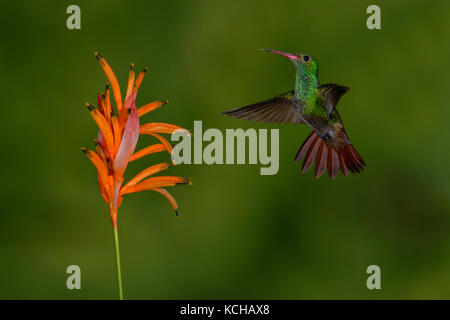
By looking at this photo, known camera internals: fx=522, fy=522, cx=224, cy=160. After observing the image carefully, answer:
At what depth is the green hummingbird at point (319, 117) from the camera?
3.08ft

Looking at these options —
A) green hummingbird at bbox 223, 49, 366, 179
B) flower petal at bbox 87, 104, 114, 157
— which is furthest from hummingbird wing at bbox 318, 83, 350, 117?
flower petal at bbox 87, 104, 114, 157

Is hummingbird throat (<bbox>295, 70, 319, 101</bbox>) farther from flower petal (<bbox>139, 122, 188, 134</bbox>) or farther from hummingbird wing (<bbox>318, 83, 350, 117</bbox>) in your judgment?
flower petal (<bbox>139, 122, 188, 134</bbox>)

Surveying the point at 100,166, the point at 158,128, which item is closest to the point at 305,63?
the point at 158,128

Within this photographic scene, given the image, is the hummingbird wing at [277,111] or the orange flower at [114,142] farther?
the hummingbird wing at [277,111]

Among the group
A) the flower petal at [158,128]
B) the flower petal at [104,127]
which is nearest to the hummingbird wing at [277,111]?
the flower petal at [158,128]

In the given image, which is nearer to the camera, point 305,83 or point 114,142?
point 114,142

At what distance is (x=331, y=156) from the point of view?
0.97 metres

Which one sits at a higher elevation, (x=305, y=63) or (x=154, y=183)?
(x=305, y=63)

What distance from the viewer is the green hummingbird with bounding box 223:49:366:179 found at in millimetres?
940

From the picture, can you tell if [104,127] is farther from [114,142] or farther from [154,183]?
[154,183]

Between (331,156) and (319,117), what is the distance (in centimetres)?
8

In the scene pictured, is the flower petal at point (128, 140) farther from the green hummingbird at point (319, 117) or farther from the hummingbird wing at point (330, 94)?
the hummingbird wing at point (330, 94)

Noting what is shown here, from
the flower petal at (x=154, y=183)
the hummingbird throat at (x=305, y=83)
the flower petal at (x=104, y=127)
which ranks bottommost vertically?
the flower petal at (x=154, y=183)

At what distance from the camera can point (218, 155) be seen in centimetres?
125
